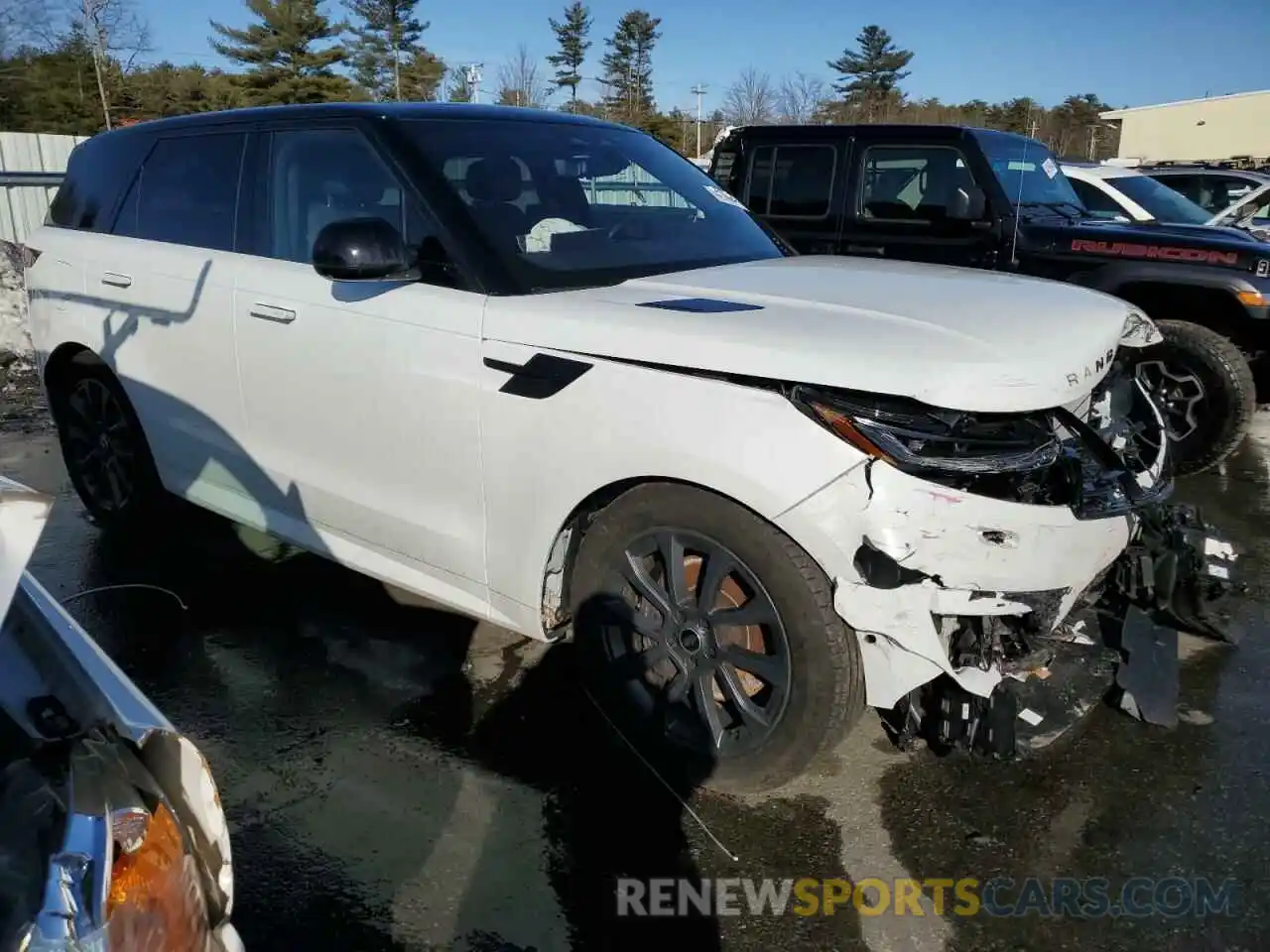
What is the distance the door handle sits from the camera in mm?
3447

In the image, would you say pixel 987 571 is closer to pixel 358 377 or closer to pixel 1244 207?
pixel 358 377

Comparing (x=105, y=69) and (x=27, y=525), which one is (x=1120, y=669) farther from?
(x=105, y=69)

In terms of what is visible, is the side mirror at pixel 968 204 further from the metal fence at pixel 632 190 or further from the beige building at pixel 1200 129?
the beige building at pixel 1200 129

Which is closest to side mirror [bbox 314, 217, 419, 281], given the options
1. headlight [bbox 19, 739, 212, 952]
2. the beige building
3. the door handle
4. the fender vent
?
the door handle

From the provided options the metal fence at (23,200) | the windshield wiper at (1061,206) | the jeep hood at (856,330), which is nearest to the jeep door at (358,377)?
the jeep hood at (856,330)

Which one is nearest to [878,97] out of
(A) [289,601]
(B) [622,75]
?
(B) [622,75]

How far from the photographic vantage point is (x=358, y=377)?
323cm

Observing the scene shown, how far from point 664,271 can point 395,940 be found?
213 cm

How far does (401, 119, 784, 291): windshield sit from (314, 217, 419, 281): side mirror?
0.95 ft

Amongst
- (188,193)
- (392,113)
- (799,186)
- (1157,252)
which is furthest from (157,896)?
(799,186)

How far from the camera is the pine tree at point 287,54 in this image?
41.2 m

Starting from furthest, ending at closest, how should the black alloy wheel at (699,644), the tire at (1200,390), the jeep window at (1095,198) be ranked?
the jeep window at (1095,198) < the tire at (1200,390) < the black alloy wheel at (699,644)

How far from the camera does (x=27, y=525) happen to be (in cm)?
141

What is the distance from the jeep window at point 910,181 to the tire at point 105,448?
491 cm
